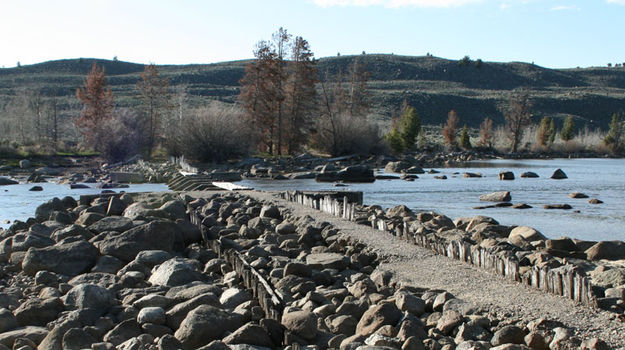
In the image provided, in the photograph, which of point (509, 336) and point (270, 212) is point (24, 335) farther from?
point (270, 212)

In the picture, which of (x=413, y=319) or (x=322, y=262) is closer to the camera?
(x=413, y=319)

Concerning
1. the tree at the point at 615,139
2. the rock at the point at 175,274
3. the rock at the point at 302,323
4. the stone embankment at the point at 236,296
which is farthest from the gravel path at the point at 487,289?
Answer: the tree at the point at 615,139

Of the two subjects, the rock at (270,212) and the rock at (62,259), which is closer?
the rock at (62,259)

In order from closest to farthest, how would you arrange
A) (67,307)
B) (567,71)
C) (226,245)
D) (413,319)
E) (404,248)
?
(413,319) < (67,307) < (404,248) < (226,245) < (567,71)

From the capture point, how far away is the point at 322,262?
985cm

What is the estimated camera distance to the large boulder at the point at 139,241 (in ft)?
35.2

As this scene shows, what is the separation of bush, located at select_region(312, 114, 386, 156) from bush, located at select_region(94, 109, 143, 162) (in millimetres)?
14722

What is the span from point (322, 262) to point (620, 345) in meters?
4.79

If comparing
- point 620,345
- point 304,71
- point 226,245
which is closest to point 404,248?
point 226,245

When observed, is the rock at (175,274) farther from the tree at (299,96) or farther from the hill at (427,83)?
the hill at (427,83)

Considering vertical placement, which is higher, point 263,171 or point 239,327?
point 239,327

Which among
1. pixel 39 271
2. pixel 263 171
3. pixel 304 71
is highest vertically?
pixel 304 71

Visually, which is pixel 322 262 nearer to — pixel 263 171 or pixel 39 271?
pixel 39 271

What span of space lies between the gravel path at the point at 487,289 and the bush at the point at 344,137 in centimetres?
4141
